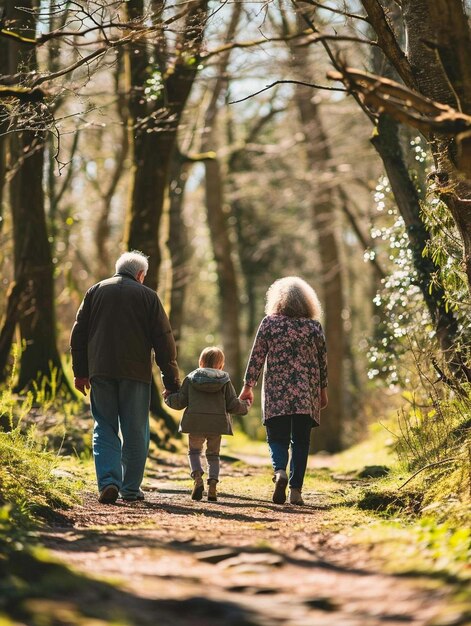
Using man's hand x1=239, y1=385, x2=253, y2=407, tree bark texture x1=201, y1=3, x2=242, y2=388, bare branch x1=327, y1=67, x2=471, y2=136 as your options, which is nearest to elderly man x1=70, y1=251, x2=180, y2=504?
man's hand x1=239, y1=385, x2=253, y2=407

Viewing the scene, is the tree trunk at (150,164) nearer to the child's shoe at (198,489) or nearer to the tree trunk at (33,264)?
the tree trunk at (33,264)

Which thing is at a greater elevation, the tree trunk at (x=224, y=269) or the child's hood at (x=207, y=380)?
the tree trunk at (x=224, y=269)

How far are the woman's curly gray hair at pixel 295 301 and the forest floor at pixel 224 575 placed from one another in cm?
218

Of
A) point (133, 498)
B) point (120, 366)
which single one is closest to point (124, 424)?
point (120, 366)

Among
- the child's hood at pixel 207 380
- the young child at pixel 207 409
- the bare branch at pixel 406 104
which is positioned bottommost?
the young child at pixel 207 409

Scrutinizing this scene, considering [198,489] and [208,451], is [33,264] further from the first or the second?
[198,489]

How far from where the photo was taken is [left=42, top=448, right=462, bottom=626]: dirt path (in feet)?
13.3

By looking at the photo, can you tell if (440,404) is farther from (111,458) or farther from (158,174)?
Answer: (158,174)

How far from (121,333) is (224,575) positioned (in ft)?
12.6

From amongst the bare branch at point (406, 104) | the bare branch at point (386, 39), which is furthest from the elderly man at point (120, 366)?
the bare branch at point (406, 104)

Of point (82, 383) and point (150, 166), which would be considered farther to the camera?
point (150, 166)

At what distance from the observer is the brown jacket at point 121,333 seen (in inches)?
328

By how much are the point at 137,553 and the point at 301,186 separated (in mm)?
26312

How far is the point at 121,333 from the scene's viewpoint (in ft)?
27.5
